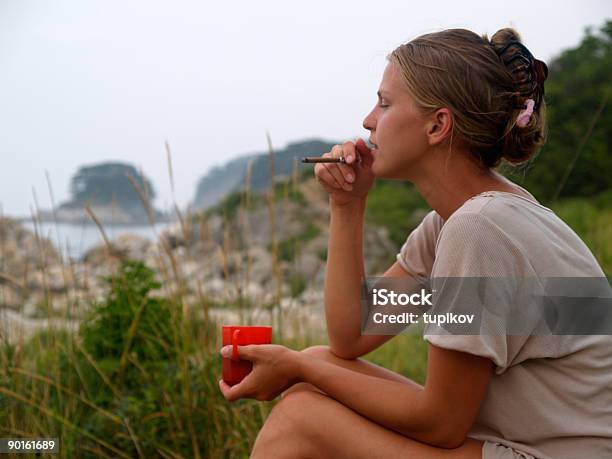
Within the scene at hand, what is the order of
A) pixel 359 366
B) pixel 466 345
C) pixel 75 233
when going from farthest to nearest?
pixel 75 233, pixel 359 366, pixel 466 345

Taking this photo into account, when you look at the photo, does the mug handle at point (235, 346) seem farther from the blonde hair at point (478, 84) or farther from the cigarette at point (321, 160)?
the blonde hair at point (478, 84)

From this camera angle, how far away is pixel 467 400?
1.46m

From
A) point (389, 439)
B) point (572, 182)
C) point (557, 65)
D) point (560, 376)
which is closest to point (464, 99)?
point (560, 376)

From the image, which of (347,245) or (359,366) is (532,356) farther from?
(347,245)

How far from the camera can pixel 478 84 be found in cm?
163

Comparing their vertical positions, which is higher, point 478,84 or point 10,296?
point 478,84

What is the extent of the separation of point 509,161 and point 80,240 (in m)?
2.27

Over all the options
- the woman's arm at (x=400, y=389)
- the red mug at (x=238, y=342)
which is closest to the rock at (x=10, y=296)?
the red mug at (x=238, y=342)

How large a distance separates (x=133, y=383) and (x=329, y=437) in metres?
1.53

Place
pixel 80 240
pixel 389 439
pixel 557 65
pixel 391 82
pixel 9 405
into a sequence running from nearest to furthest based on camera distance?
pixel 389 439
pixel 391 82
pixel 9 405
pixel 80 240
pixel 557 65

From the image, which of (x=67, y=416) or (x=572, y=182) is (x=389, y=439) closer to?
(x=67, y=416)

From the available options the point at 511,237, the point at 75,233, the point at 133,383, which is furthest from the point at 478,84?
the point at 75,233

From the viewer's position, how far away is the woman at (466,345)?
1448mm

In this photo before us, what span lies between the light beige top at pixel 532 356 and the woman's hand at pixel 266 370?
1.28 feet
